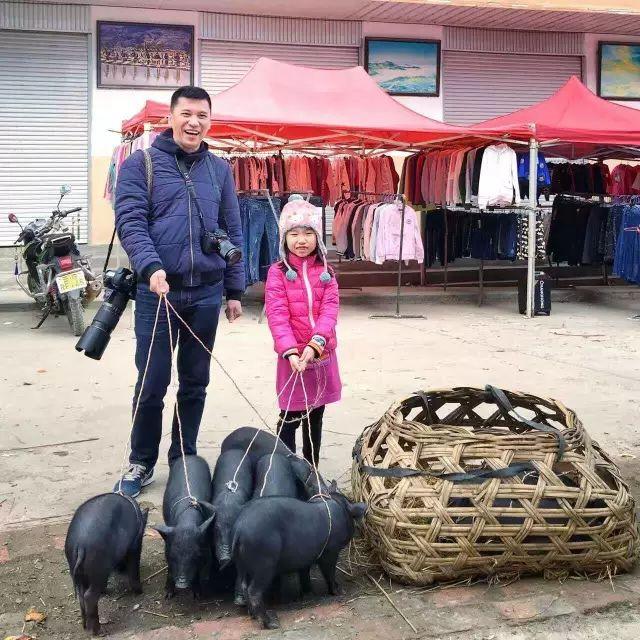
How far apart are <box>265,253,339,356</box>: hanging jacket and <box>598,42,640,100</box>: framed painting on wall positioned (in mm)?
14502

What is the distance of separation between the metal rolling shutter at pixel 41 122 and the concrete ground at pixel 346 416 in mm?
3344

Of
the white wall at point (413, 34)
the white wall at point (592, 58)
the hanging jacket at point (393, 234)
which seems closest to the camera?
the hanging jacket at point (393, 234)

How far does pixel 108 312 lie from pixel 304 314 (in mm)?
884

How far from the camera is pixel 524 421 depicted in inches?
147

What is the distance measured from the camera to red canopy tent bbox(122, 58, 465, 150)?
9.99 meters

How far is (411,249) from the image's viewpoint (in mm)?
10953

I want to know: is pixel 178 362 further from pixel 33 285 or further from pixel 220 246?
pixel 33 285

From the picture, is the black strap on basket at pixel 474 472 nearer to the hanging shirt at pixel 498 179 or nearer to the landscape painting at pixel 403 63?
the hanging shirt at pixel 498 179

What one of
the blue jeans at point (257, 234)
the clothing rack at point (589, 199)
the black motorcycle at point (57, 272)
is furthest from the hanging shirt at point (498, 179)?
the black motorcycle at point (57, 272)

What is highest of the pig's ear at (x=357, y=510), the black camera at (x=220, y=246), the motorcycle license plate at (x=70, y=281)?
the black camera at (x=220, y=246)

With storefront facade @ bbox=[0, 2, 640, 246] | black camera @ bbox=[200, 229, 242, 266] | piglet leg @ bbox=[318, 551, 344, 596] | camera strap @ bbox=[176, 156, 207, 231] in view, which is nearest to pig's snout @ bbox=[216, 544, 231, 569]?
piglet leg @ bbox=[318, 551, 344, 596]

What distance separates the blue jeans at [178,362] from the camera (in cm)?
419

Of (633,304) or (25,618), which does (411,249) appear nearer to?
(633,304)

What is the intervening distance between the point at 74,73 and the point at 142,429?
11.8 m
